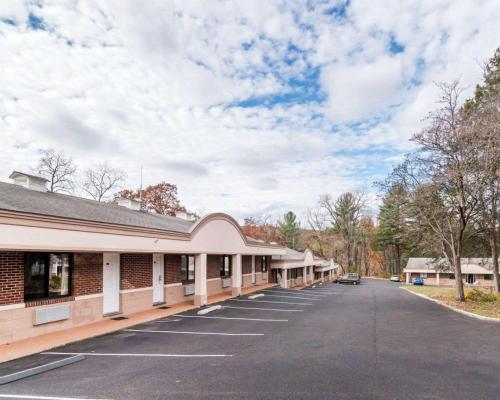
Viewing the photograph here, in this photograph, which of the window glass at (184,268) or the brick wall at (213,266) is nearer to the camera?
the window glass at (184,268)

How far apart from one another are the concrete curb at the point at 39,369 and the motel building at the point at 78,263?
2.55 metres

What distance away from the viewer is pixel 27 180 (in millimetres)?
14398

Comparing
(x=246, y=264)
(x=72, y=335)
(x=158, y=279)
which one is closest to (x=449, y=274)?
(x=246, y=264)

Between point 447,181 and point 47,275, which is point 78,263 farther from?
point 447,181

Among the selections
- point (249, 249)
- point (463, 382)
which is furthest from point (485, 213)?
point (463, 382)

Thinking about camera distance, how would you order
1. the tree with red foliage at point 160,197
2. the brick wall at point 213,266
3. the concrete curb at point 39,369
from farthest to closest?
the tree with red foliage at point 160,197 → the brick wall at point 213,266 → the concrete curb at point 39,369

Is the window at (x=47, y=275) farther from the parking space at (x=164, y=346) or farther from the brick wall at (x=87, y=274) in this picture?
the parking space at (x=164, y=346)

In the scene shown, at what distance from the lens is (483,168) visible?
58.1ft

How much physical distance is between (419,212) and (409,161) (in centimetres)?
317

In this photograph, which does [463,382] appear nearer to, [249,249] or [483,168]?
[483,168]

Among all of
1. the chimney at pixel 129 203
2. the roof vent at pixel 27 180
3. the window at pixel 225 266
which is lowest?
the window at pixel 225 266

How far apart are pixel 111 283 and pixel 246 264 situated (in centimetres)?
1492

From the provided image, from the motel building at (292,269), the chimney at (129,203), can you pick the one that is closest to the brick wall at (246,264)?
the motel building at (292,269)

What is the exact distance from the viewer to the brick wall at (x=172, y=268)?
1700 centimetres
